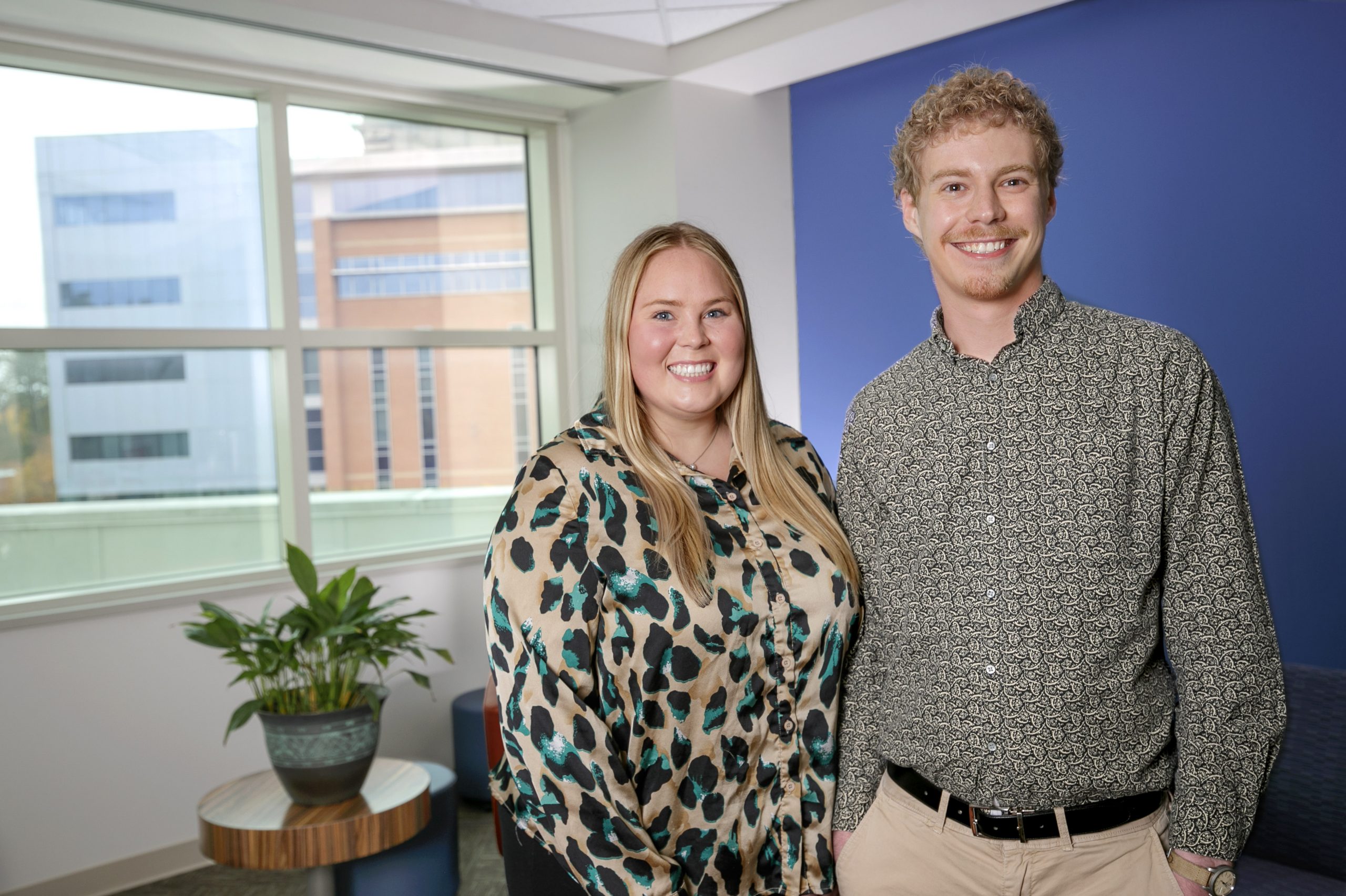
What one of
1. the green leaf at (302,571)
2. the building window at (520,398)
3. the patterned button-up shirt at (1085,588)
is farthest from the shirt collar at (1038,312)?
the building window at (520,398)

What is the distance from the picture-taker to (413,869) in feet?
9.29

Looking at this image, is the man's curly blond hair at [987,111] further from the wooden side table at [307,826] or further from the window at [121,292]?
the window at [121,292]

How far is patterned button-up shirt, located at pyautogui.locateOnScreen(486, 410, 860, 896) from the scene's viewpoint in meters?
1.51

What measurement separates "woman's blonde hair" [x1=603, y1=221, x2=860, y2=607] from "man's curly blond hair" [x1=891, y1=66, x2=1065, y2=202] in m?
0.38

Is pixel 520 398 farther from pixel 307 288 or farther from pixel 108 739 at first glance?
pixel 108 739

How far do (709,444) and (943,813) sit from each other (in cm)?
68

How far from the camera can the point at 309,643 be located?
107 inches

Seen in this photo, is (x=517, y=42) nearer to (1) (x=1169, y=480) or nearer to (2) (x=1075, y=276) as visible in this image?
(2) (x=1075, y=276)

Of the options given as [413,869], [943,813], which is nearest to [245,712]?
[413,869]

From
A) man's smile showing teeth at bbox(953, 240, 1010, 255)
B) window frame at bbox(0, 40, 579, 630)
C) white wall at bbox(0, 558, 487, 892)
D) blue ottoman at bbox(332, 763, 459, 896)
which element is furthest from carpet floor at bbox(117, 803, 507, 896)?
man's smile showing teeth at bbox(953, 240, 1010, 255)

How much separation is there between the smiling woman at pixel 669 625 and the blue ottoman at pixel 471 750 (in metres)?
2.44

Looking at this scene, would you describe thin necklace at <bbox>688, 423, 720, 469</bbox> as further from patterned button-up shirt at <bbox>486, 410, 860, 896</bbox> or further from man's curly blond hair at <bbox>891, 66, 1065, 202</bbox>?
man's curly blond hair at <bbox>891, 66, 1065, 202</bbox>

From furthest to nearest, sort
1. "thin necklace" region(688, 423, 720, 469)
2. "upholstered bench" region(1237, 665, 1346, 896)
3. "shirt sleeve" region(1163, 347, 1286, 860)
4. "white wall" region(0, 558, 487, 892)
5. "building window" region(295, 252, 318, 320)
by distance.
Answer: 1. "building window" region(295, 252, 318, 320)
2. "white wall" region(0, 558, 487, 892)
3. "upholstered bench" region(1237, 665, 1346, 896)
4. "thin necklace" region(688, 423, 720, 469)
5. "shirt sleeve" region(1163, 347, 1286, 860)

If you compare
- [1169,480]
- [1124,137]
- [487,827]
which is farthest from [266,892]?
[1124,137]
